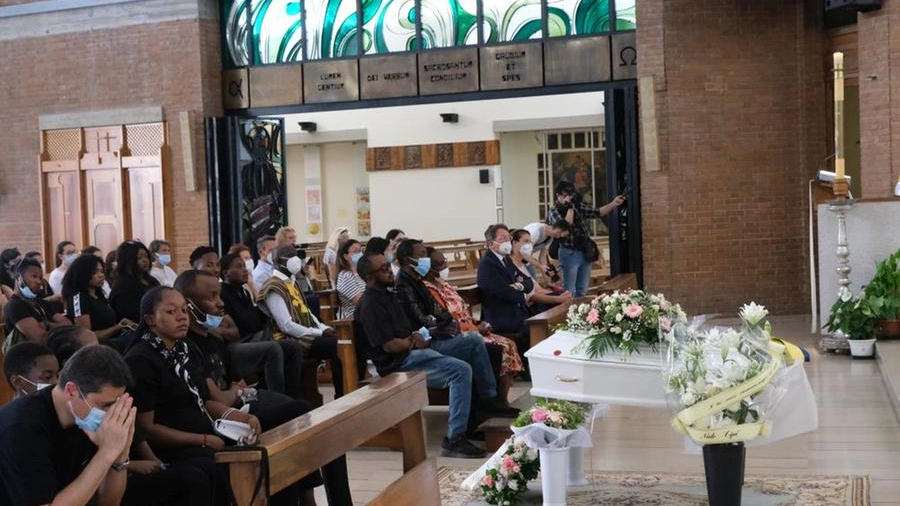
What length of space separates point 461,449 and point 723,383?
8.33 feet

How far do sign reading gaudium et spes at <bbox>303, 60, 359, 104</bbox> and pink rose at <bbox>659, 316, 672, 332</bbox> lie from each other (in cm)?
1028

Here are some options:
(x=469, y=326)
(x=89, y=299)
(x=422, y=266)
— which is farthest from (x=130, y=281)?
(x=469, y=326)

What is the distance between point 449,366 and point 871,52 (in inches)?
285

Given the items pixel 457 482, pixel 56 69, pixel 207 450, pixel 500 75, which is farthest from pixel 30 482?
pixel 56 69

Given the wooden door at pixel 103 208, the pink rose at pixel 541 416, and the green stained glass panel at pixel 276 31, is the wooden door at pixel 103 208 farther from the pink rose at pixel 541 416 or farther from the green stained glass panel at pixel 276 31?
the pink rose at pixel 541 416

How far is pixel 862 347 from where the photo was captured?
10.4 m

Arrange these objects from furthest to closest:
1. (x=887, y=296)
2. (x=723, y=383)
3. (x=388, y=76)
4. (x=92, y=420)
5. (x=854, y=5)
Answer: (x=388, y=76) < (x=854, y=5) < (x=887, y=296) < (x=723, y=383) < (x=92, y=420)

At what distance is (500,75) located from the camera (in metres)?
15.0

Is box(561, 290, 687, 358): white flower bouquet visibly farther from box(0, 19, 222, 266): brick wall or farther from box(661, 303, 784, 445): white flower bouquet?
box(0, 19, 222, 266): brick wall

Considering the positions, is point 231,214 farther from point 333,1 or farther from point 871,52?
point 871,52

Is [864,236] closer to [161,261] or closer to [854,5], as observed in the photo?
[854,5]

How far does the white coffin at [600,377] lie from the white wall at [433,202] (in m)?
16.9

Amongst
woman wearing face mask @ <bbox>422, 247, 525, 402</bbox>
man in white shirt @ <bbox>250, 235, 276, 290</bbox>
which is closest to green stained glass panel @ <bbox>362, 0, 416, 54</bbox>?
man in white shirt @ <bbox>250, 235, 276, 290</bbox>

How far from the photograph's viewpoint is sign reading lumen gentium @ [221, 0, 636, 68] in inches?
582
